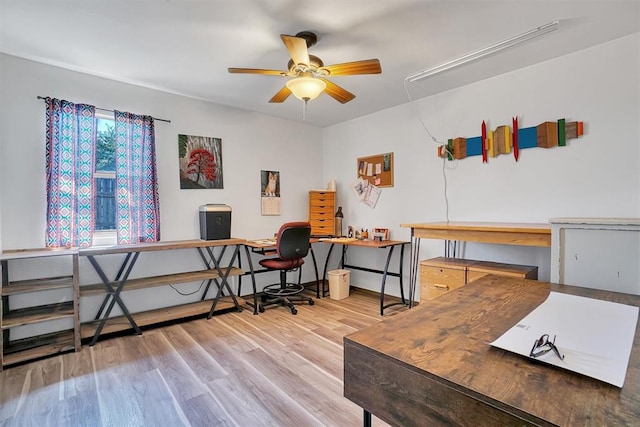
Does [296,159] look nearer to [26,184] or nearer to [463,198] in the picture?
[463,198]

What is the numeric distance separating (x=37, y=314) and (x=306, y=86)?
2.84 meters

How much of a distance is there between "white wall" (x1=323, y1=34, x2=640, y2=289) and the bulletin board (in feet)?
0.31

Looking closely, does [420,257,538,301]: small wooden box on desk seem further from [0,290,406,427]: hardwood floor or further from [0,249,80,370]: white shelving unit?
[0,249,80,370]: white shelving unit

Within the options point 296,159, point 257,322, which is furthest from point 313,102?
point 257,322

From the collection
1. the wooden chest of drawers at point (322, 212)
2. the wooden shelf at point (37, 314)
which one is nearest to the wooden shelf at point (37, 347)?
the wooden shelf at point (37, 314)

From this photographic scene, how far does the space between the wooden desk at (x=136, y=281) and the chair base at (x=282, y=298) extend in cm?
35

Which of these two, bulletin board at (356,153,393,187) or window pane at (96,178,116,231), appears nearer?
window pane at (96,178,116,231)

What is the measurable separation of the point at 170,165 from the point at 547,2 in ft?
11.6

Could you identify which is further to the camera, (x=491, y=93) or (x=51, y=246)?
(x=491, y=93)

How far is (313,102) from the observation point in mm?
3701

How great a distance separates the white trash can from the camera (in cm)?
401

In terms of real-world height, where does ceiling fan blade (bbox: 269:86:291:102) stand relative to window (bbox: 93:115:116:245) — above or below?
above

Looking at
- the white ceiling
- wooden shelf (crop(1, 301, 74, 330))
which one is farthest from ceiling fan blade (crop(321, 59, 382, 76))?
wooden shelf (crop(1, 301, 74, 330))

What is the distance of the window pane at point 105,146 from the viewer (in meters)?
3.02
